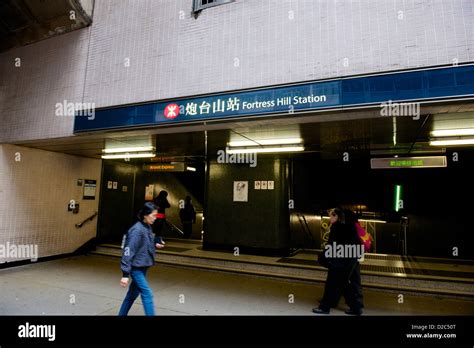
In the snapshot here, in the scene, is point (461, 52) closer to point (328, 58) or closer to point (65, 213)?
point (328, 58)

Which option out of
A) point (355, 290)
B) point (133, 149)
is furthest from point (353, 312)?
point (133, 149)

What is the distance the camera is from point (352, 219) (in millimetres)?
4613

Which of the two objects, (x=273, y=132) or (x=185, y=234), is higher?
(x=273, y=132)

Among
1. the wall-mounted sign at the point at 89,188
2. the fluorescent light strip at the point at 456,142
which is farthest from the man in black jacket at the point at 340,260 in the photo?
the wall-mounted sign at the point at 89,188

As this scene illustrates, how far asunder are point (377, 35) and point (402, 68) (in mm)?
619

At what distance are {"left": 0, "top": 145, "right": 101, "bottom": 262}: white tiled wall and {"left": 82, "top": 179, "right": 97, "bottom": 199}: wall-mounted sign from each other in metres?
0.13

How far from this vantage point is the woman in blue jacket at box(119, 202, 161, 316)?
12.0ft

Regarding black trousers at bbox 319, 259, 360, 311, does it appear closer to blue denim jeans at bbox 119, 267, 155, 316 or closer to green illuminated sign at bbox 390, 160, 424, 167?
green illuminated sign at bbox 390, 160, 424, 167

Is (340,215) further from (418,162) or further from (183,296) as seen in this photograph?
(183,296)

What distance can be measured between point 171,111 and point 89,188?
5.50 metres

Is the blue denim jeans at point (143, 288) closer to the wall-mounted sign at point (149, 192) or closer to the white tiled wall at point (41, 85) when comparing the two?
the white tiled wall at point (41, 85)

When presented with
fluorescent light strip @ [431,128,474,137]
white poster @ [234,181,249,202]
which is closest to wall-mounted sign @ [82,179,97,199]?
white poster @ [234,181,249,202]

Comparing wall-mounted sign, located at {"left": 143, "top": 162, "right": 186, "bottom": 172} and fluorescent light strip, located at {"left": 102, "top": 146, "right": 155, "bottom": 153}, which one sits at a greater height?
fluorescent light strip, located at {"left": 102, "top": 146, "right": 155, "bottom": 153}
